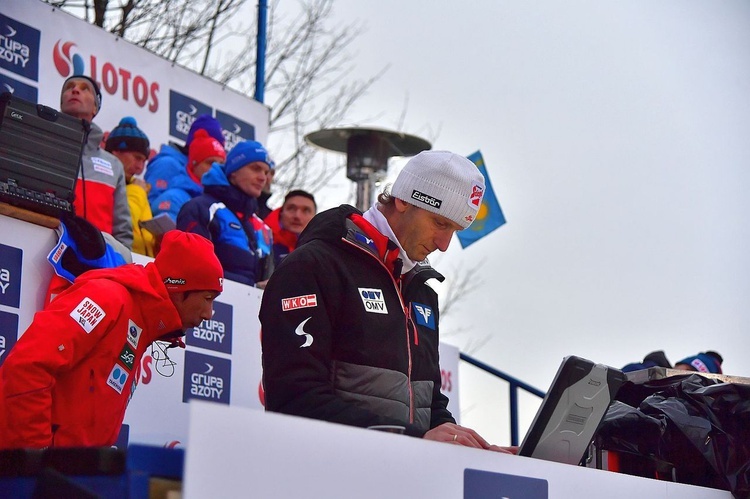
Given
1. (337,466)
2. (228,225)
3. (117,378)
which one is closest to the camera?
(337,466)

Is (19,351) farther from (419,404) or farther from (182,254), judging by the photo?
(419,404)

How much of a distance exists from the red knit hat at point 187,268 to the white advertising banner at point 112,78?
2840 mm

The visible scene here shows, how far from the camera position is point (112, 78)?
839 cm

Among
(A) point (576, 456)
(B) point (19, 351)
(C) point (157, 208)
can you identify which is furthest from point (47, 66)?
(A) point (576, 456)

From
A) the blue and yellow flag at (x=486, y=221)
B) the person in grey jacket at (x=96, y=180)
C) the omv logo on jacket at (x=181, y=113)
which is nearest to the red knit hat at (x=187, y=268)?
the person in grey jacket at (x=96, y=180)

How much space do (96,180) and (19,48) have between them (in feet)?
5.62

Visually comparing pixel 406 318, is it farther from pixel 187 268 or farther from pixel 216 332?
pixel 216 332

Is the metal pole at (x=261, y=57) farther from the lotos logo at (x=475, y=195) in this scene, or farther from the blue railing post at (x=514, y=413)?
the lotos logo at (x=475, y=195)

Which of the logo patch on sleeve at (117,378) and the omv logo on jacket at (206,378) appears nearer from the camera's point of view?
the logo patch on sleeve at (117,378)

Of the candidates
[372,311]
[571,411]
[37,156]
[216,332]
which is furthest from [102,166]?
[571,411]

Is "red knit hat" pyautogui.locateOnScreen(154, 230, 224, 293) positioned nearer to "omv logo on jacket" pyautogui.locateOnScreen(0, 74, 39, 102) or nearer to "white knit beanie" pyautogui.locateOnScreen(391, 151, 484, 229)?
"white knit beanie" pyautogui.locateOnScreen(391, 151, 484, 229)

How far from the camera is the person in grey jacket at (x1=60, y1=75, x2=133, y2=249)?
6352 millimetres

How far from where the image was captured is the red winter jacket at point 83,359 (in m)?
4.01

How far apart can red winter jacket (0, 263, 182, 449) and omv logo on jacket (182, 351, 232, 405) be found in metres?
1.61
